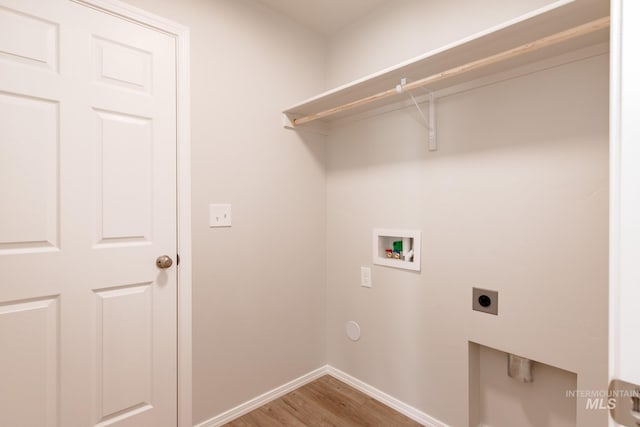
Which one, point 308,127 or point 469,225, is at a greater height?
point 308,127

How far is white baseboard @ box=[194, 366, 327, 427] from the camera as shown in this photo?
1790 millimetres

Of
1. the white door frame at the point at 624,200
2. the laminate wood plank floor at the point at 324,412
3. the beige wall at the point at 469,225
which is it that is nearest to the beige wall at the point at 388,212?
the beige wall at the point at 469,225

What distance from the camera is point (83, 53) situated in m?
1.35

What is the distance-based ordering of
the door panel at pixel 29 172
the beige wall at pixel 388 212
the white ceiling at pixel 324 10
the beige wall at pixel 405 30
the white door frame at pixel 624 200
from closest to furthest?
the white door frame at pixel 624 200
the door panel at pixel 29 172
the beige wall at pixel 388 212
the beige wall at pixel 405 30
the white ceiling at pixel 324 10

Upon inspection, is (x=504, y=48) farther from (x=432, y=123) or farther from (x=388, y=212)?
(x=388, y=212)

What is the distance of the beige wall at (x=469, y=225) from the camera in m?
1.30

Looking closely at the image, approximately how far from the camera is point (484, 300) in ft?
5.16

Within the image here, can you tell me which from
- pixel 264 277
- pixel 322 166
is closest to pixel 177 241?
pixel 264 277

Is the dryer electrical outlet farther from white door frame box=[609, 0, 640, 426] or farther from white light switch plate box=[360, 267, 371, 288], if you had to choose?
white door frame box=[609, 0, 640, 426]

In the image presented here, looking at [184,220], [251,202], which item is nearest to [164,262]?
[184,220]

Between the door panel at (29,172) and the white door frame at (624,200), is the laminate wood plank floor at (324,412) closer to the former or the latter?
the door panel at (29,172)

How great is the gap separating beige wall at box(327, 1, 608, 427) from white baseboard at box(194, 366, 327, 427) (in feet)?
0.65

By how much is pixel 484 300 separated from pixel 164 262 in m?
1.61

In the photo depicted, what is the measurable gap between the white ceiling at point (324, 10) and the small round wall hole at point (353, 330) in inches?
82.0
